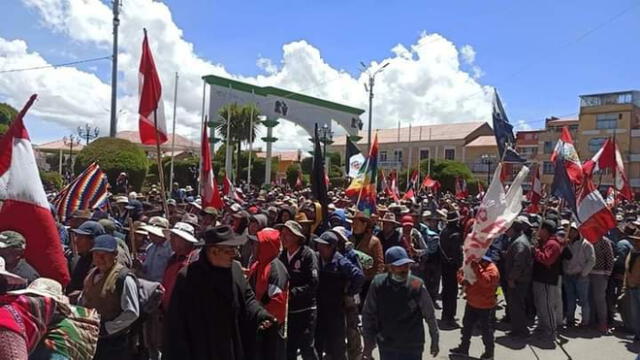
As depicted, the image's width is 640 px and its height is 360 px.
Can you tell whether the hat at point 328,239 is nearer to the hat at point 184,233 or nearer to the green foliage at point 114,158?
the hat at point 184,233

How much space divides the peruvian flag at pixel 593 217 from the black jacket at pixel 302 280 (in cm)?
401

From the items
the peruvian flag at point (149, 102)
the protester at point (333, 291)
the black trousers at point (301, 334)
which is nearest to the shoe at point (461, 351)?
the protester at point (333, 291)

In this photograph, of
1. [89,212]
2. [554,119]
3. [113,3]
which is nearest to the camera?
[89,212]

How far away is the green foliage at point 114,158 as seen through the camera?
1934 centimetres

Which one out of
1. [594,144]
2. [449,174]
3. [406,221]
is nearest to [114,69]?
[406,221]

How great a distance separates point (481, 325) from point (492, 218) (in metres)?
1.56

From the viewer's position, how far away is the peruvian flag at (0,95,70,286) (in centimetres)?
375

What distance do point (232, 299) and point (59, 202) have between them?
18.5ft

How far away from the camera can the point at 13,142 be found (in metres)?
4.16

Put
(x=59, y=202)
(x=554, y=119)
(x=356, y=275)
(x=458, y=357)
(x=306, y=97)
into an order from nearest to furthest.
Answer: (x=356, y=275)
(x=458, y=357)
(x=59, y=202)
(x=306, y=97)
(x=554, y=119)

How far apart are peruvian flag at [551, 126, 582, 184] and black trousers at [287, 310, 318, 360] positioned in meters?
4.92

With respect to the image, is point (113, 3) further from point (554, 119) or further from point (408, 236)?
point (554, 119)

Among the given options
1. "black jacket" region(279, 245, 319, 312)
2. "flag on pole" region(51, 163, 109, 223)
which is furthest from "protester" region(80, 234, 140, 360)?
"flag on pole" region(51, 163, 109, 223)

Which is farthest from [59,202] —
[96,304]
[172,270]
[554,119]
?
[554,119]
